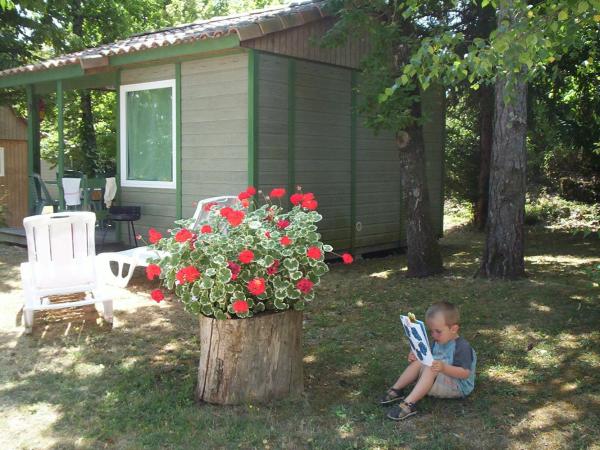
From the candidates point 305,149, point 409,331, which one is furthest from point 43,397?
point 305,149

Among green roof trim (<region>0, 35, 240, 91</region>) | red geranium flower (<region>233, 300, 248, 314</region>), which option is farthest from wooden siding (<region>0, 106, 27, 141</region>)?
red geranium flower (<region>233, 300, 248, 314</region>)

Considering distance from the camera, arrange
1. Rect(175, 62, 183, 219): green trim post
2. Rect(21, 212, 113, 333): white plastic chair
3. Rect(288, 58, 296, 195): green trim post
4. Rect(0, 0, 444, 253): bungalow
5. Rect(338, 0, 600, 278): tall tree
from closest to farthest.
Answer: Rect(338, 0, 600, 278): tall tree < Rect(21, 212, 113, 333): white plastic chair < Rect(0, 0, 444, 253): bungalow < Rect(288, 58, 296, 195): green trim post < Rect(175, 62, 183, 219): green trim post

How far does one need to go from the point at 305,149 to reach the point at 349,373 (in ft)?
14.6

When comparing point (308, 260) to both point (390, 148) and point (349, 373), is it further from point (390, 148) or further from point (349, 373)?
point (390, 148)

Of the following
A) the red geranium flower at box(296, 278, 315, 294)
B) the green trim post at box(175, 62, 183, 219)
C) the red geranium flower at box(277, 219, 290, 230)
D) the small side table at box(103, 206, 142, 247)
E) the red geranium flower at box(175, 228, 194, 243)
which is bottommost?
the red geranium flower at box(296, 278, 315, 294)

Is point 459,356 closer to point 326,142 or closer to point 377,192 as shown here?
point 326,142

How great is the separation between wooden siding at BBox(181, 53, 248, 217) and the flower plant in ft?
12.6

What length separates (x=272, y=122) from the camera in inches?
308

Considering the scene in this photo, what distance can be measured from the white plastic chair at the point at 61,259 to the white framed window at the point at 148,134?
286cm

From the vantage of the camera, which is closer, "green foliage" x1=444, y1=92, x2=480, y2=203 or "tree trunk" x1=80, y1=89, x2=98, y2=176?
"green foliage" x1=444, y1=92, x2=480, y2=203

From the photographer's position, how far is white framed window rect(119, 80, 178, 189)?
853cm

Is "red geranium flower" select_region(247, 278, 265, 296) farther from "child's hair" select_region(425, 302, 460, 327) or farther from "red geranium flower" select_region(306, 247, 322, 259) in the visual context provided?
"child's hair" select_region(425, 302, 460, 327)

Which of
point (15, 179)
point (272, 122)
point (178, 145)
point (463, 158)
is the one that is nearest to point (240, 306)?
point (272, 122)

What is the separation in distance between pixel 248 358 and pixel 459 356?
119 cm
